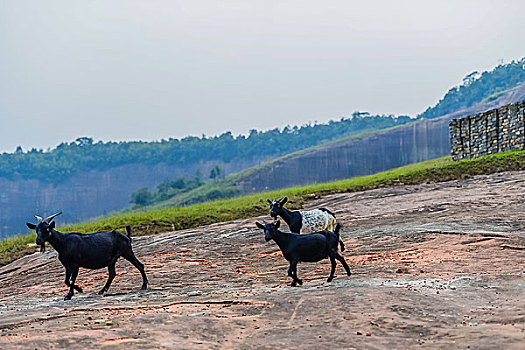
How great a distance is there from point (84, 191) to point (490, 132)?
353ft

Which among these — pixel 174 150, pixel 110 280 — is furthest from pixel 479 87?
pixel 110 280

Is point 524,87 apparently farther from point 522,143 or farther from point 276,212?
point 276,212

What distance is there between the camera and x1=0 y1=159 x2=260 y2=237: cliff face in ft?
375

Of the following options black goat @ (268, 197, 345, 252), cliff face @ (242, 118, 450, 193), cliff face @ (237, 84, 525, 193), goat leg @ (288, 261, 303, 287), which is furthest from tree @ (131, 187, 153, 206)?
goat leg @ (288, 261, 303, 287)

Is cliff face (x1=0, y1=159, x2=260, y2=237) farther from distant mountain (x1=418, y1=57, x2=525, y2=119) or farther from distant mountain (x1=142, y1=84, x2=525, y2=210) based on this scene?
distant mountain (x1=418, y1=57, x2=525, y2=119)

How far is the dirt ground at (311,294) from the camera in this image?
600 centimetres

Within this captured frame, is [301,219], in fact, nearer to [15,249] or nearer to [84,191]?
[15,249]

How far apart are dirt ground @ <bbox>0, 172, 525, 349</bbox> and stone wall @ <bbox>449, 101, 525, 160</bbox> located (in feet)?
59.2

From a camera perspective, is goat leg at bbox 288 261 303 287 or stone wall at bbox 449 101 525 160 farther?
stone wall at bbox 449 101 525 160

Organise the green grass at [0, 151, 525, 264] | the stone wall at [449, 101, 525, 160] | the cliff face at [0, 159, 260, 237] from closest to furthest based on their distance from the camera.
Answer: the green grass at [0, 151, 525, 264] < the stone wall at [449, 101, 525, 160] < the cliff face at [0, 159, 260, 237]

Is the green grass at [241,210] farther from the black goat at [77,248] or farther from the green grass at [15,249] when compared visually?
the black goat at [77,248]

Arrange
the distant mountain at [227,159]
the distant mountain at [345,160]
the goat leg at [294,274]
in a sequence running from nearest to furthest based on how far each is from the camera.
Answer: the goat leg at [294,274], the distant mountain at [345,160], the distant mountain at [227,159]

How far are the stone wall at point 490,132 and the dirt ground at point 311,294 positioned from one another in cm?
1806

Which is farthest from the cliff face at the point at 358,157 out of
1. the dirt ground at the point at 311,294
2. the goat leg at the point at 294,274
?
the goat leg at the point at 294,274
